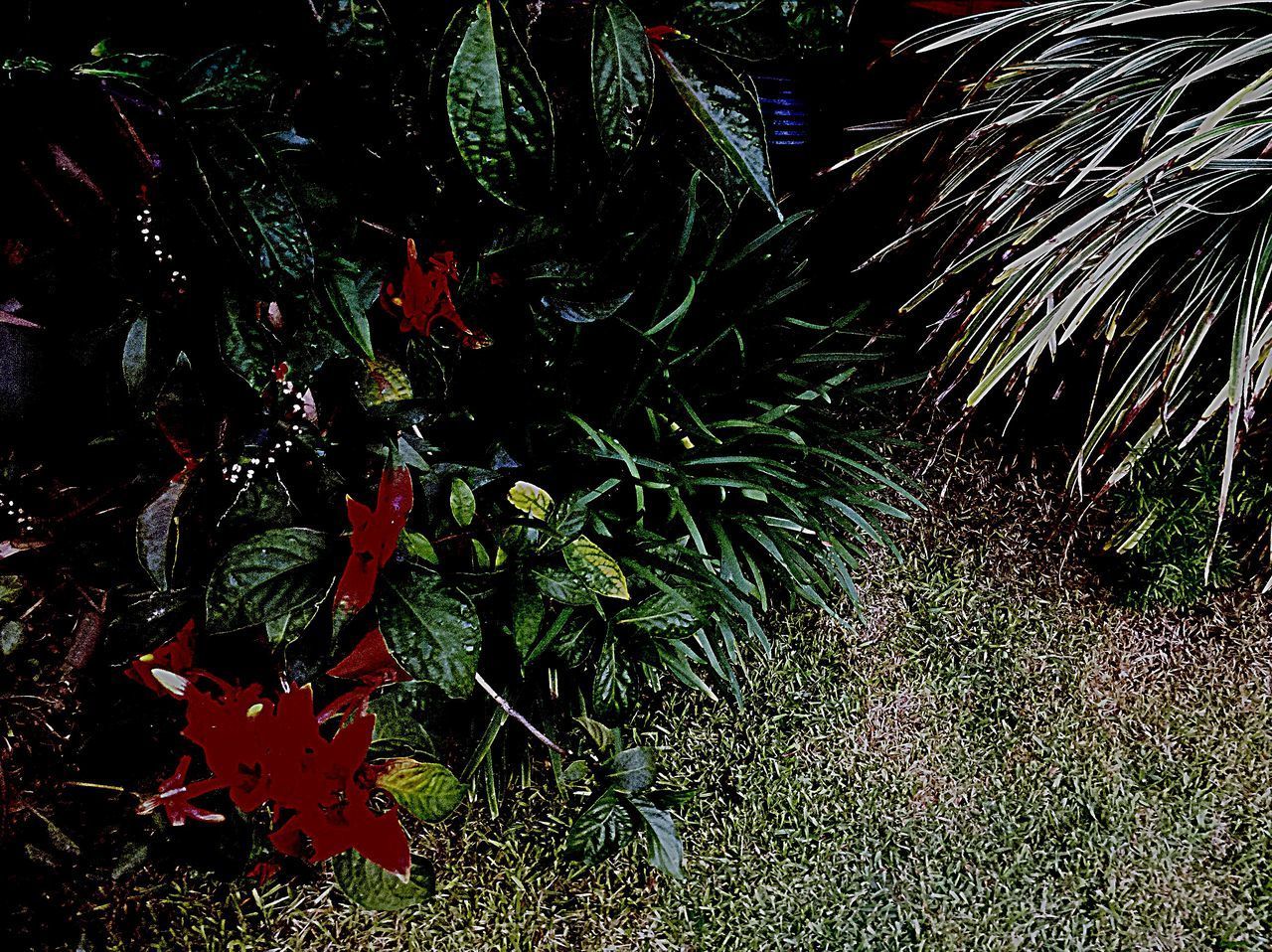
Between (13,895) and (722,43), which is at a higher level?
(722,43)

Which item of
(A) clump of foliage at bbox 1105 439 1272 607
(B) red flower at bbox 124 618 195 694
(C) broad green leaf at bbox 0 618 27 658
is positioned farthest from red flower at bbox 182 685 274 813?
(A) clump of foliage at bbox 1105 439 1272 607

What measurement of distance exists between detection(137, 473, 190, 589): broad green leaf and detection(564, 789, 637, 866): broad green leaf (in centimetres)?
58

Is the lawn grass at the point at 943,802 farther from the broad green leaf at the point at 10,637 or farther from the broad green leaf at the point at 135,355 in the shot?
the broad green leaf at the point at 135,355

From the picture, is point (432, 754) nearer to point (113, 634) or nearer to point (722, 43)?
point (113, 634)

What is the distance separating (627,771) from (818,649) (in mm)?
610

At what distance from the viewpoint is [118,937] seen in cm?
112

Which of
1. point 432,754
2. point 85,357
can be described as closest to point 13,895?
point 432,754

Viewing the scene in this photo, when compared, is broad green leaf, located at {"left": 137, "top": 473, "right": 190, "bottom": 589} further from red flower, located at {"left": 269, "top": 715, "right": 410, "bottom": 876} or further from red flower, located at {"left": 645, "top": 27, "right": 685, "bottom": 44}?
red flower, located at {"left": 645, "top": 27, "right": 685, "bottom": 44}

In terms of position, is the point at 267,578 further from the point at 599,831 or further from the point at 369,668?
the point at 599,831

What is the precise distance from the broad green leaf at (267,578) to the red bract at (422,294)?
0.96ft

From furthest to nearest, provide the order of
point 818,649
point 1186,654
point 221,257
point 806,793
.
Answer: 1. point 1186,654
2. point 818,649
3. point 806,793
4. point 221,257

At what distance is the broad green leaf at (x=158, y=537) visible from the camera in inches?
30.4

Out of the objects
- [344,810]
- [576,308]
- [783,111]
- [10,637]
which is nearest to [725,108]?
[576,308]

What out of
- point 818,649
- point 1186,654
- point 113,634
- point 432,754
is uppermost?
point 113,634
